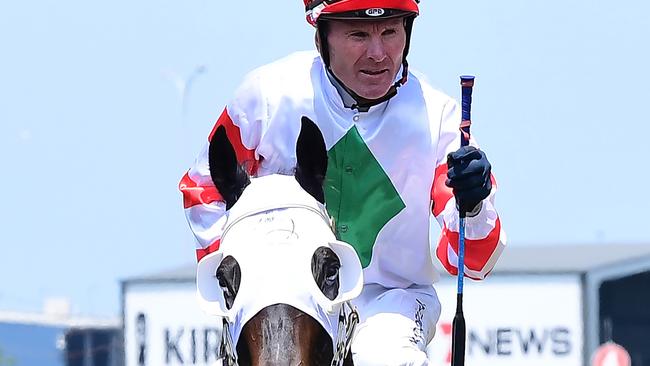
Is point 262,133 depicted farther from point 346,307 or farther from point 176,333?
point 176,333

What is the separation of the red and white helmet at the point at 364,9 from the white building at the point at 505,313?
21141mm

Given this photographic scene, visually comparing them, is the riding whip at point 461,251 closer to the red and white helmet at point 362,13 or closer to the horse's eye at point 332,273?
the red and white helmet at point 362,13

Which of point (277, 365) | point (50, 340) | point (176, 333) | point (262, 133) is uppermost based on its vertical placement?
point (262, 133)

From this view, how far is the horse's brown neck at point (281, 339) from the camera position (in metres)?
5.49

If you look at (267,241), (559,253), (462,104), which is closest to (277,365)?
(267,241)

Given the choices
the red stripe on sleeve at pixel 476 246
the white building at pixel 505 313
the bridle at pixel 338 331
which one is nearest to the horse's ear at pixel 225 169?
the bridle at pixel 338 331

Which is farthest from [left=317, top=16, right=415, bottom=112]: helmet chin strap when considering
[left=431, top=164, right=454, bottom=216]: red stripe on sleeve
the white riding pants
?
the white riding pants

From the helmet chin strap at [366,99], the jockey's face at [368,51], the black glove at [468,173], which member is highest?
the jockey's face at [368,51]

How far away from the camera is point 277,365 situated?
546cm

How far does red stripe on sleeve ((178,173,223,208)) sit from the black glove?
0.87 meters

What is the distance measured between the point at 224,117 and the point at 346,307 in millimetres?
1269

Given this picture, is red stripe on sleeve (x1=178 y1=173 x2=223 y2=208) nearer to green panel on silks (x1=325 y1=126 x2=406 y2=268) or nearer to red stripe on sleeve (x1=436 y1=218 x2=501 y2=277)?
green panel on silks (x1=325 y1=126 x2=406 y2=268)

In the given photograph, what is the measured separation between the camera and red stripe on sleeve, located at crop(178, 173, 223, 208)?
6848 millimetres

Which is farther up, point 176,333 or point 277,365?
point 277,365
